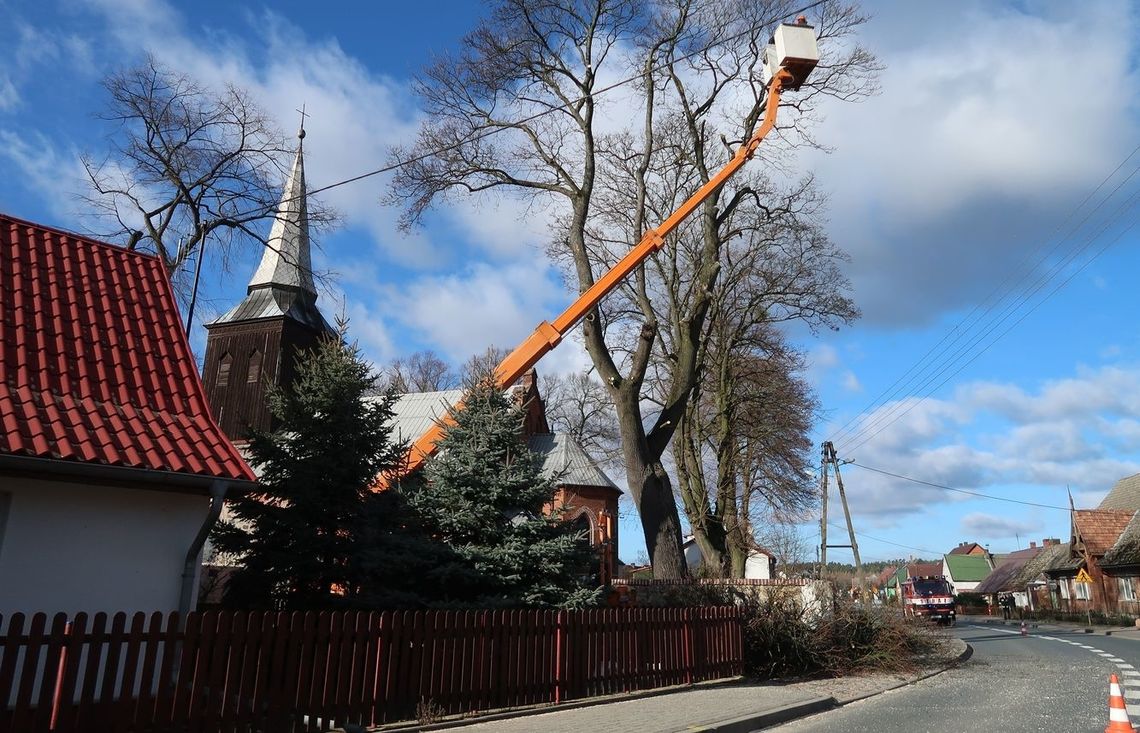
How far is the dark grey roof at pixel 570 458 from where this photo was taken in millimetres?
A: 35906

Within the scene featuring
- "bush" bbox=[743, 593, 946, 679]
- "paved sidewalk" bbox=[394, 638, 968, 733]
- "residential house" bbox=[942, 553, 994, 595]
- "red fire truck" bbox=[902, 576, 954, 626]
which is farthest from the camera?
"residential house" bbox=[942, 553, 994, 595]

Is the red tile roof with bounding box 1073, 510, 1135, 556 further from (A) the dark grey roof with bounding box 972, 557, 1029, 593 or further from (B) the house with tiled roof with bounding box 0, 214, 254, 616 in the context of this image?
(B) the house with tiled roof with bounding box 0, 214, 254, 616

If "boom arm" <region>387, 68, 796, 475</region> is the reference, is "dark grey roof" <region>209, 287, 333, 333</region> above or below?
above

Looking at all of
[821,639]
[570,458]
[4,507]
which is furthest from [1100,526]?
[4,507]

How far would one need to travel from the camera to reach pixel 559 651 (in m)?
10.4

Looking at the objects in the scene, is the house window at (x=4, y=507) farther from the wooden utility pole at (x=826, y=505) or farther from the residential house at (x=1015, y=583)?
the residential house at (x=1015, y=583)

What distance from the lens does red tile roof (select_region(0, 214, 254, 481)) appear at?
7.75m

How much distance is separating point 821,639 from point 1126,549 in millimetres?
33244

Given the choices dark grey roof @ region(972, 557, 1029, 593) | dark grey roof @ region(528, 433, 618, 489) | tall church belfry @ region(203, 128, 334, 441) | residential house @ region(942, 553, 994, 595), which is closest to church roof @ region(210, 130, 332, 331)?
tall church belfry @ region(203, 128, 334, 441)

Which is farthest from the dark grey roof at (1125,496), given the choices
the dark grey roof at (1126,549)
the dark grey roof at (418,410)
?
the dark grey roof at (418,410)

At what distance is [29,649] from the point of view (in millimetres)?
6086

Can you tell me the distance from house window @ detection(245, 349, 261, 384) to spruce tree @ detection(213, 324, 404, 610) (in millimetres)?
25700

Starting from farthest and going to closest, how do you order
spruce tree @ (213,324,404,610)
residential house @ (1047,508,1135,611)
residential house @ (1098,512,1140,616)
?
1. residential house @ (1047,508,1135,611)
2. residential house @ (1098,512,1140,616)
3. spruce tree @ (213,324,404,610)

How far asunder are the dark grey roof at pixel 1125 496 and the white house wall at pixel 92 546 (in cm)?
5077
